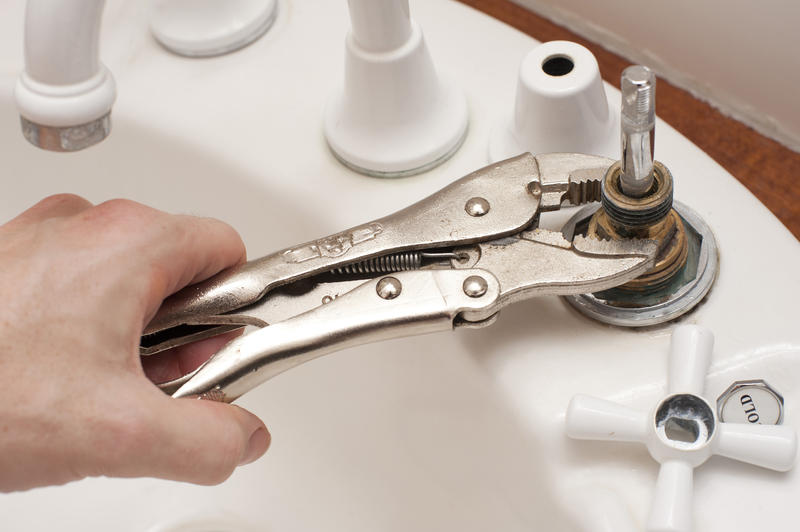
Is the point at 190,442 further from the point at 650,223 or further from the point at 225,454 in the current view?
the point at 650,223

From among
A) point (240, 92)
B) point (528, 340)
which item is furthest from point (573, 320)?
point (240, 92)

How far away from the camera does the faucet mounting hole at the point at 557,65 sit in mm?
404

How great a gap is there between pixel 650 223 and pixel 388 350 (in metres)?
0.16

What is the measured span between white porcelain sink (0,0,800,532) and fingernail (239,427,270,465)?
2.8 inches

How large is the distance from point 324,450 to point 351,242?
0.16m

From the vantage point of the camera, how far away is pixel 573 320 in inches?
15.6

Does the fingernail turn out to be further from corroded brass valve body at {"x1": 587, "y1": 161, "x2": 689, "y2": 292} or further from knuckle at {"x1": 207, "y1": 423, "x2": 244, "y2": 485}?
corroded brass valve body at {"x1": 587, "y1": 161, "x2": 689, "y2": 292}

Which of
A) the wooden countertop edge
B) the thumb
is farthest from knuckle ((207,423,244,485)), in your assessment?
the wooden countertop edge

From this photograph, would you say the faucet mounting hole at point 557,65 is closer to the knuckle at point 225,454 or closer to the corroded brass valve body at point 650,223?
the corroded brass valve body at point 650,223

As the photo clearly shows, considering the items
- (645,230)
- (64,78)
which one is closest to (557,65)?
(645,230)

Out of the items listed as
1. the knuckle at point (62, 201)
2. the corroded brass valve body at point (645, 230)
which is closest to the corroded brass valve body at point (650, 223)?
the corroded brass valve body at point (645, 230)

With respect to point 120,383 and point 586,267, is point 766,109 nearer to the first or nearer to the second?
point 586,267

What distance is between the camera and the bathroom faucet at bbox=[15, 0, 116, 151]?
327mm

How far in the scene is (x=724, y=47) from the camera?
1.64 feet
